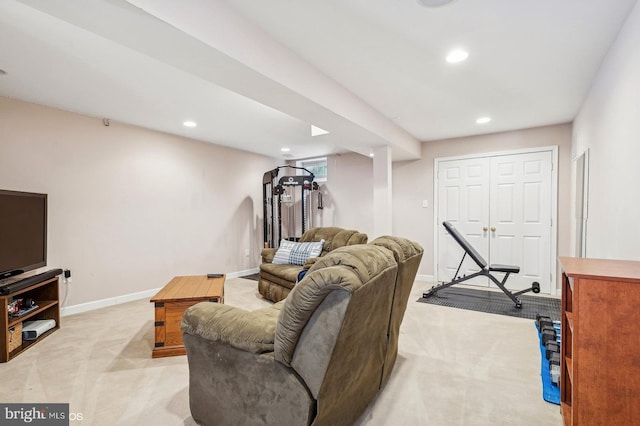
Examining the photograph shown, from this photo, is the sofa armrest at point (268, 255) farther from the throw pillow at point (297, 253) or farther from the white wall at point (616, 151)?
the white wall at point (616, 151)

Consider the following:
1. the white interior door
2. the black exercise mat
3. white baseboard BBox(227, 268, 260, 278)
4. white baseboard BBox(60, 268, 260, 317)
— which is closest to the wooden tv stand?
white baseboard BBox(60, 268, 260, 317)

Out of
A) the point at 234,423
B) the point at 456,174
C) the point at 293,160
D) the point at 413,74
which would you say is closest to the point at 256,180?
the point at 293,160

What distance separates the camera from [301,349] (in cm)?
126

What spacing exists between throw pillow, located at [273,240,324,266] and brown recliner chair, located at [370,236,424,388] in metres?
2.23

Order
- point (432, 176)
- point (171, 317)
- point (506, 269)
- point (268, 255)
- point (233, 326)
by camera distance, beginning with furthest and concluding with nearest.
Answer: point (432, 176)
point (268, 255)
point (506, 269)
point (171, 317)
point (233, 326)

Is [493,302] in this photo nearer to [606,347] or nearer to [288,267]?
[288,267]

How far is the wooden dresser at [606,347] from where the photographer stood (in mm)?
1090

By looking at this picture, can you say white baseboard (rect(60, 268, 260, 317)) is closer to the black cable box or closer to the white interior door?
the black cable box

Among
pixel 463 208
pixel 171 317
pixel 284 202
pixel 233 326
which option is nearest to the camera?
pixel 233 326

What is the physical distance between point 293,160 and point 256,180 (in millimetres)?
1073

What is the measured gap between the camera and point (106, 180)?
3857 mm

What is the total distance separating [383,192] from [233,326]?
3183mm

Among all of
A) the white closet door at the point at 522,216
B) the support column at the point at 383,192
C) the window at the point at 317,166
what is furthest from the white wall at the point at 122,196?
the white closet door at the point at 522,216

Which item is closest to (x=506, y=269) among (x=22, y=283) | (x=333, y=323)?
(x=333, y=323)
